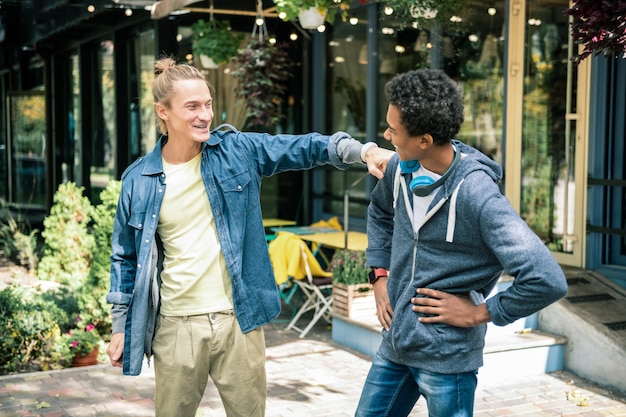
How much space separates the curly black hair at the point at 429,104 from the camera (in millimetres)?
2658

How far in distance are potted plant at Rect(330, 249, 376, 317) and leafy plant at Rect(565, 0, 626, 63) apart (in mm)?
3901

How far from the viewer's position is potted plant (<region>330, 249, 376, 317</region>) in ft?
23.2

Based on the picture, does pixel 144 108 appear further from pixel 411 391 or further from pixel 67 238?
pixel 411 391

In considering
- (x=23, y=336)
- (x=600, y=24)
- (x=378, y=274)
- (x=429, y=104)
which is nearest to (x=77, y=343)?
(x=23, y=336)

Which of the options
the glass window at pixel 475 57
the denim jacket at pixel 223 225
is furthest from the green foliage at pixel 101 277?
the denim jacket at pixel 223 225

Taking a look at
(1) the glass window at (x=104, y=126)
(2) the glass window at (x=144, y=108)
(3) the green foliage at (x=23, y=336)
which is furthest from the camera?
(1) the glass window at (x=104, y=126)

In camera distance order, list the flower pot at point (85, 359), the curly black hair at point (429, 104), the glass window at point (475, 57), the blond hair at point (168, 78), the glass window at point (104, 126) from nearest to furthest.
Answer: the curly black hair at point (429, 104)
the blond hair at point (168, 78)
the flower pot at point (85, 359)
the glass window at point (475, 57)
the glass window at point (104, 126)

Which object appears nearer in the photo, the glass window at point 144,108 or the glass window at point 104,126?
the glass window at point 144,108

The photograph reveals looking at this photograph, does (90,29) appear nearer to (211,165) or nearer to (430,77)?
(211,165)

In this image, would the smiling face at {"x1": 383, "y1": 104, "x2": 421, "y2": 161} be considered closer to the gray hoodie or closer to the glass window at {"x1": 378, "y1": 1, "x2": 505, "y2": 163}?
the gray hoodie

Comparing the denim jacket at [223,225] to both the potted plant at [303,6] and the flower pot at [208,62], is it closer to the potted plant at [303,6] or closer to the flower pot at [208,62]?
the potted plant at [303,6]

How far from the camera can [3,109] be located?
53.1 feet

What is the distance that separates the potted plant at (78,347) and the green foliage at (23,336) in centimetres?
10

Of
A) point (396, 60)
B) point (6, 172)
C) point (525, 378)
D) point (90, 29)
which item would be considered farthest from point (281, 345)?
point (6, 172)
